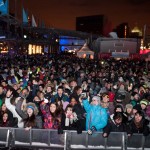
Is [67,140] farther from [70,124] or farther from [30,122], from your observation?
[30,122]

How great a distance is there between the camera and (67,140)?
585 cm

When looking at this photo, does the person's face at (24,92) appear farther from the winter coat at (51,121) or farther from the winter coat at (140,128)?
the winter coat at (140,128)

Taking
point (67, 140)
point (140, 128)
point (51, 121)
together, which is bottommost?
point (67, 140)

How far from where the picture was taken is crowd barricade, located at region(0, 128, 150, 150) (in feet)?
19.0

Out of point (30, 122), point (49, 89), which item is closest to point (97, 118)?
point (30, 122)

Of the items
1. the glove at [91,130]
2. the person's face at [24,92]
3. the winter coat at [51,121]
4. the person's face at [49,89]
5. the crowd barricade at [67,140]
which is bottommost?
the crowd barricade at [67,140]

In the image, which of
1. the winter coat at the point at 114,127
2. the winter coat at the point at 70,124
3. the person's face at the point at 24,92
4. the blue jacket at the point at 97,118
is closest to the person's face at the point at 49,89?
the person's face at the point at 24,92

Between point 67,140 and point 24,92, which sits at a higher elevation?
point 24,92

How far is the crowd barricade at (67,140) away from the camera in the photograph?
578 centimetres

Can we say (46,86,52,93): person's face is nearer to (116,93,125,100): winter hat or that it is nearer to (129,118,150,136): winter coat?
(116,93,125,100): winter hat

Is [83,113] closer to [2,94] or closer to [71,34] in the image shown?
[2,94]

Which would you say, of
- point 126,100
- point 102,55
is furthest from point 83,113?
point 102,55

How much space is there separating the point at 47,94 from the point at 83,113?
2.43 meters

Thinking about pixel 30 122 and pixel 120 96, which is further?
pixel 120 96
